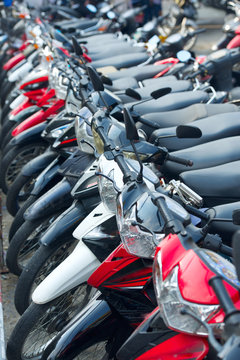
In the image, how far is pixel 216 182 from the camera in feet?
9.21

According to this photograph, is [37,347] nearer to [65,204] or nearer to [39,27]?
[65,204]

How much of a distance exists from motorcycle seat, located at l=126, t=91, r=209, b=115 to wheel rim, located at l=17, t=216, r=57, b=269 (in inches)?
40.2

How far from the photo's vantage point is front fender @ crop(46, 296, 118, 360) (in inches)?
88.8

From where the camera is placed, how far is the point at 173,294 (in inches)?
62.2

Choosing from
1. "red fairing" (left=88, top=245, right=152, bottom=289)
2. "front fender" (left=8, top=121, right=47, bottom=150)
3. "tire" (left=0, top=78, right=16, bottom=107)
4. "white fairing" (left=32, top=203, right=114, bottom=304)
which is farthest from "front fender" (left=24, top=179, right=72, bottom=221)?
"tire" (left=0, top=78, right=16, bottom=107)

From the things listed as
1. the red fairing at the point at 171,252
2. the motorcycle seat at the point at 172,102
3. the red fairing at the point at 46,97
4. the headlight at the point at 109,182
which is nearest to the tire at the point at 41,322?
the headlight at the point at 109,182

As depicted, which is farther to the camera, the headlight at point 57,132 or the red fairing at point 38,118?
the red fairing at point 38,118

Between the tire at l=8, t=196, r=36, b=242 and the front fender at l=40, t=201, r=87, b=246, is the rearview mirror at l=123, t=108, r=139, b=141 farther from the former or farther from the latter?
the tire at l=8, t=196, r=36, b=242

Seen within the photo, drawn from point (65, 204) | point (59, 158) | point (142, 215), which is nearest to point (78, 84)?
point (59, 158)

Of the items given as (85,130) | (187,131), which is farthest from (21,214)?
(187,131)

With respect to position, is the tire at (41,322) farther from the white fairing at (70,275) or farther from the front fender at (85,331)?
the front fender at (85,331)

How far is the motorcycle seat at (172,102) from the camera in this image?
3.89 m

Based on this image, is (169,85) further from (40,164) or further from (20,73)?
(20,73)

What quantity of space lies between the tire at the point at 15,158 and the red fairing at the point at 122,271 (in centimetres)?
249
